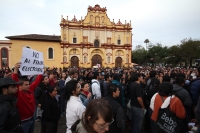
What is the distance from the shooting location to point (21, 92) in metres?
3.02

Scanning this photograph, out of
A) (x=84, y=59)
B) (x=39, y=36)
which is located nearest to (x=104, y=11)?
(x=84, y=59)

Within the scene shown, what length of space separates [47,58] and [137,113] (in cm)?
2994

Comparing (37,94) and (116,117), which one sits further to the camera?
(37,94)

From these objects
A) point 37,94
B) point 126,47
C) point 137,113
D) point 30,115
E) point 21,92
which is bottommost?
point 137,113

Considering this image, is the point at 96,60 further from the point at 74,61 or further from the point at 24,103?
the point at 24,103

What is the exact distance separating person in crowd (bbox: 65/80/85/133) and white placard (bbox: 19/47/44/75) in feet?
4.38

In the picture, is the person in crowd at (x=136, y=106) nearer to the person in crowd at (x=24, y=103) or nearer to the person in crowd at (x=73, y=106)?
the person in crowd at (x=73, y=106)

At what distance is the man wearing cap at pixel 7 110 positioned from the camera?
1.92m

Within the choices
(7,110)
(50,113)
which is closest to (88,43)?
(50,113)

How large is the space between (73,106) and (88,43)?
104ft

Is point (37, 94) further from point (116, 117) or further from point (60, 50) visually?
point (60, 50)

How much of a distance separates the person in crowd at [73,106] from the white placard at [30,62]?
52.5 inches

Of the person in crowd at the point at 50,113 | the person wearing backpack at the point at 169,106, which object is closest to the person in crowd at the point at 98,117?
the person wearing backpack at the point at 169,106

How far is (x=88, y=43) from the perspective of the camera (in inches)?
1314
